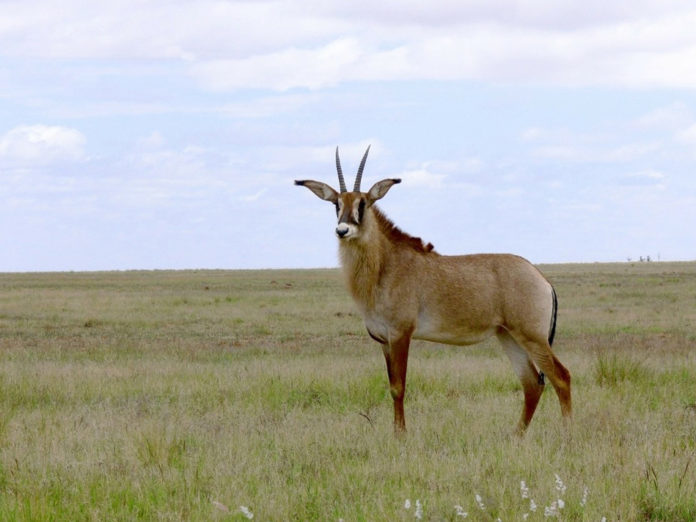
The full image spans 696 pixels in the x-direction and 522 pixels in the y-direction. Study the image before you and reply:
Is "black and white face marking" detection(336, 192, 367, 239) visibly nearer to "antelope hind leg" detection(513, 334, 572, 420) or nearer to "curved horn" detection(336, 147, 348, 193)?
"curved horn" detection(336, 147, 348, 193)

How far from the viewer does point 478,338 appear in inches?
380

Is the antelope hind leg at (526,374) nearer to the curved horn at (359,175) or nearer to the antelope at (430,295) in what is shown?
the antelope at (430,295)

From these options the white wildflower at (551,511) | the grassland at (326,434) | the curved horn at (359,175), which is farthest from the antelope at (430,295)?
the white wildflower at (551,511)

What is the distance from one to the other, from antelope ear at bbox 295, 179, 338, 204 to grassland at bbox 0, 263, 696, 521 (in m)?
2.30

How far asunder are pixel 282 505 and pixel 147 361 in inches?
393

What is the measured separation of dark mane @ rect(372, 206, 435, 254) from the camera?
32.3 ft

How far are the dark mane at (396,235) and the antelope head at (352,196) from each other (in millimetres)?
226

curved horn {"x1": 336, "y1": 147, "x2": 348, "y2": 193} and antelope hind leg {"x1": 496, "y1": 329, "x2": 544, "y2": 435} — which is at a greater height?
curved horn {"x1": 336, "y1": 147, "x2": 348, "y2": 193}

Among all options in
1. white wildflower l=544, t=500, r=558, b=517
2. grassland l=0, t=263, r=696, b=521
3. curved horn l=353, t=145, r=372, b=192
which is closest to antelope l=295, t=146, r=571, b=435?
curved horn l=353, t=145, r=372, b=192

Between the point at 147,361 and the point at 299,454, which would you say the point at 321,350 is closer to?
the point at 147,361

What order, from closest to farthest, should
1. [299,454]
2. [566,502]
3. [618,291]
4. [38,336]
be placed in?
[566,502] → [299,454] → [38,336] → [618,291]

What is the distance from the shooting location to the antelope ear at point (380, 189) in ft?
31.0

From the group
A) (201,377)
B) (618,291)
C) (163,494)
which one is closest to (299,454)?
(163,494)

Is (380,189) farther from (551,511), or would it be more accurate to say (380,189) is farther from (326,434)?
(551,511)
